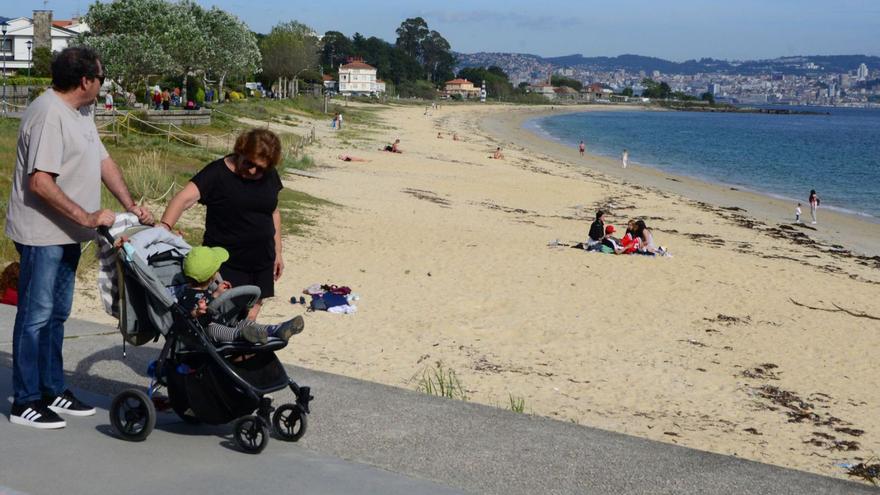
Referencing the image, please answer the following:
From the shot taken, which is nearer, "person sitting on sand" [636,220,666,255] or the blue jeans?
the blue jeans

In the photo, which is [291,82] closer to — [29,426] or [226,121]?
[226,121]

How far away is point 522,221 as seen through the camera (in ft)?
76.9

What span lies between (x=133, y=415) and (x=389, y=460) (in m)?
1.22

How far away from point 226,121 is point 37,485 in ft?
124

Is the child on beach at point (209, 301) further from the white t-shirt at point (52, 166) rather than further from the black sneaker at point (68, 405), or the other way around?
the black sneaker at point (68, 405)

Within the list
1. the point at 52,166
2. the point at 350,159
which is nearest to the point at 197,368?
the point at 52,166

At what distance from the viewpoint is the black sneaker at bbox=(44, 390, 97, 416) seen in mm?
5293

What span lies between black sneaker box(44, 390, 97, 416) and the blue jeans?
44 mm

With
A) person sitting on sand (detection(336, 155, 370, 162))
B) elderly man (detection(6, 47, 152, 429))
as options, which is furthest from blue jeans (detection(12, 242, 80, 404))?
person sitting on sand (detection(336, 155, 370, 162))

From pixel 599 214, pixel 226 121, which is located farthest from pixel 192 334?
pixel 226 121

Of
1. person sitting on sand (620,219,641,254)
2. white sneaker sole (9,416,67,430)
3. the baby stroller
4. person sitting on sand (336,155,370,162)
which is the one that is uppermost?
the baby stroller

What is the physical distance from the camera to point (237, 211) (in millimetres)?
5645

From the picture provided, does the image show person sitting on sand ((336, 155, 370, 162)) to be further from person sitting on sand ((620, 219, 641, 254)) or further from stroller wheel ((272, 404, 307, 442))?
stroller wheel ((272, 404, 307, 442))

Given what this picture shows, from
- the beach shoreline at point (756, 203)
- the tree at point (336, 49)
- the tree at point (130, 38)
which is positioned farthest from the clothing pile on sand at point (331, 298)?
the tree at point (336, 49)
